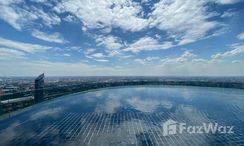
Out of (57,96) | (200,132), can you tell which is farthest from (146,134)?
(57,96)

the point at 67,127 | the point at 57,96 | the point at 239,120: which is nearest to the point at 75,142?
the point at 67,127

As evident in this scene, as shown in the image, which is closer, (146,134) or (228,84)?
(146,134)

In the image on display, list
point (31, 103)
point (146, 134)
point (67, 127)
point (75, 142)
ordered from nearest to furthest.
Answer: point (75, 142) < point (146, 134) < point (67, 127) < point (31, 103)

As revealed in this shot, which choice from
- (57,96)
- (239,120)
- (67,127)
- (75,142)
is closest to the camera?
(75,142)

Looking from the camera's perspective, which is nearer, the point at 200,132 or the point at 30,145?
the point at 30,145

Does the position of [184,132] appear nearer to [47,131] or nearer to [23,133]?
[47,131]

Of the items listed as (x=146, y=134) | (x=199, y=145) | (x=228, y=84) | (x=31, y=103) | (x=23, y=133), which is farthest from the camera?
(x=228, y=84)

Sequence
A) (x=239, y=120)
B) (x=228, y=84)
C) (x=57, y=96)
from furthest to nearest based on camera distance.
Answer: (x=228, y=84)
(x=57, y=96)
(x=239, y=120)

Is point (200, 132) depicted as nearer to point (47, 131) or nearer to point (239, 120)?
point (239, 120)

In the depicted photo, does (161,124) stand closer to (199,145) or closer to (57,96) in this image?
(199,145)
